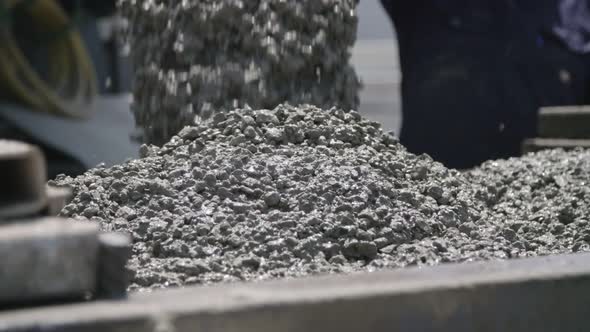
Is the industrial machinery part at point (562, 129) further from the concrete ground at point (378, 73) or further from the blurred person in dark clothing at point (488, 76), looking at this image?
the concrete ground at point (378, 73)

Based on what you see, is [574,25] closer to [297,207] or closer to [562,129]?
[562,129]

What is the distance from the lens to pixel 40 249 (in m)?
1.22

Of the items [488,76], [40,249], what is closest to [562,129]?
[488,76]

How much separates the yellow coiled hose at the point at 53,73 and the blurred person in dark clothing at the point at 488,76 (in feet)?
7.87

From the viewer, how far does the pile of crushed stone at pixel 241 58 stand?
116 inches

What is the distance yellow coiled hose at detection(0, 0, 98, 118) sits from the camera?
643cm

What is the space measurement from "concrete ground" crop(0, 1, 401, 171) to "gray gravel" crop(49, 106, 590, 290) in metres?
2.06

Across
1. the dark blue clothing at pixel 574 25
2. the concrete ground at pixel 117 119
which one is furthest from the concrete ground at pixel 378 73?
the dark blue clothing at pixel 574 25

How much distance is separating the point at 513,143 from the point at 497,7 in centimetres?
60

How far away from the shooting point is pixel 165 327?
1.23 metres

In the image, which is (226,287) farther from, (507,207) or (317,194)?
(507,207)

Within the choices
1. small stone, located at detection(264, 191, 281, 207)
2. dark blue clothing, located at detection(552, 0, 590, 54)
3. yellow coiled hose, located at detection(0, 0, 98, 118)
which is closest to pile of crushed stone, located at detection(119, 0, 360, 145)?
small stone, located at detection(264, 191, 281, 207)

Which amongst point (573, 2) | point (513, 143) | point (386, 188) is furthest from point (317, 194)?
point (573, 2)

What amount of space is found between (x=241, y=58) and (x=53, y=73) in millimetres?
4639
